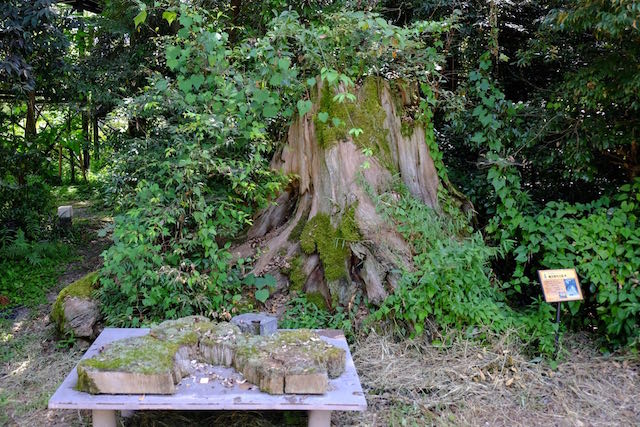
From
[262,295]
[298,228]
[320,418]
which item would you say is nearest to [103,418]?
[320,418]

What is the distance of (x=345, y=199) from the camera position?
178 inches

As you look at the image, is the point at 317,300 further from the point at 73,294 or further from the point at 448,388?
the point at 73,294

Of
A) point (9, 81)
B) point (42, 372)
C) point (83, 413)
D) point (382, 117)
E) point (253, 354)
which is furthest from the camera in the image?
point (9, 81)

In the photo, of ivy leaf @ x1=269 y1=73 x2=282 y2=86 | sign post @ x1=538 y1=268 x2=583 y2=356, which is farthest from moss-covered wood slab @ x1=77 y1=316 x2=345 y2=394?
ivy leaf @ x1=269 y1=73 x2=282 y2=86

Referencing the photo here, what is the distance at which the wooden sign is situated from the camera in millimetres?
3770

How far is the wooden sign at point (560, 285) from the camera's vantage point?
3770mm

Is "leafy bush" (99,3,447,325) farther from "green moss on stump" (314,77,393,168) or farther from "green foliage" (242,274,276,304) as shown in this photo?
"green moss on stump" (314,77,393,168)

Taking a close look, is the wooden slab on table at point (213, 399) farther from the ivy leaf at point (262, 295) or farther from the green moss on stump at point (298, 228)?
the green moss on stump at point (298, 228)

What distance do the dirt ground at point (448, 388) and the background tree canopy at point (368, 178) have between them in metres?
0.22

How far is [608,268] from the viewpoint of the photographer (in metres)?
3.99

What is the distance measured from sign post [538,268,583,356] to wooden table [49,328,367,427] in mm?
1665

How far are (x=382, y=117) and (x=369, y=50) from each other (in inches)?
23.0

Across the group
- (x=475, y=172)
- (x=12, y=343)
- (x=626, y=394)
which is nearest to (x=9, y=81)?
(x=12, y=343)

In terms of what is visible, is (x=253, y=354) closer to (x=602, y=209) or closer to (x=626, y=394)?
(x=626, y=394)
